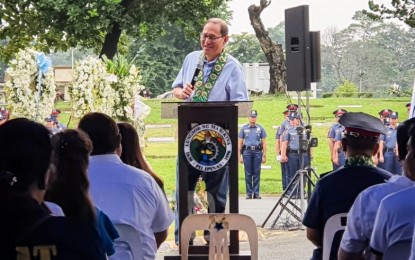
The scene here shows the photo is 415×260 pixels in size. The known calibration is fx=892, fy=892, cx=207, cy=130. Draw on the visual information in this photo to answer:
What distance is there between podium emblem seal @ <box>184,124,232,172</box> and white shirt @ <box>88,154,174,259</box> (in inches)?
70.4

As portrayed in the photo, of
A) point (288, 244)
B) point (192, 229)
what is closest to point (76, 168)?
point (192, 229)

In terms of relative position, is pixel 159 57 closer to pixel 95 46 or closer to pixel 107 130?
pixel 95 46

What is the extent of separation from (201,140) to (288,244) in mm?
5210

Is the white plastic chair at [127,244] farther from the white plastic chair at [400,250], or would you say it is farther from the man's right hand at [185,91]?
the man's right hand at [185,91]

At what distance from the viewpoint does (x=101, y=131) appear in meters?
4.16

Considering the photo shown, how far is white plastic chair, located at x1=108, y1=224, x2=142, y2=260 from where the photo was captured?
4.10 metres

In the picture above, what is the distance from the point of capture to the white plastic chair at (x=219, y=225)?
4863mm

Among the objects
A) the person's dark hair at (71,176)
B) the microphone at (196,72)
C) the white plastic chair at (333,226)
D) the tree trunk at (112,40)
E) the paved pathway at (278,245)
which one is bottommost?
the paved pathway at (278,245)

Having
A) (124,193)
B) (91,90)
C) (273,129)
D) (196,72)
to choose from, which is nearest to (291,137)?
(91,90)

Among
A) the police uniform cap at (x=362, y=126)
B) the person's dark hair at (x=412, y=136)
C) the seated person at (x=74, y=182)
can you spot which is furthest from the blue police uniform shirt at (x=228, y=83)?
the seated person at (x=74, y=182)

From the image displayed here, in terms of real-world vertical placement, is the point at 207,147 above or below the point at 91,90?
below

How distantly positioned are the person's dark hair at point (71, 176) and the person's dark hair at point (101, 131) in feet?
2.53

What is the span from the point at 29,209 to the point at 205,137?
3529 mm

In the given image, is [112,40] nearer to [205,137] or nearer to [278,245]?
[278,245]
